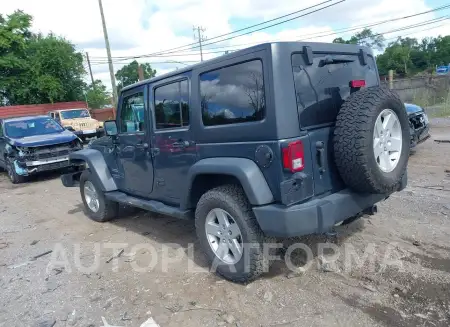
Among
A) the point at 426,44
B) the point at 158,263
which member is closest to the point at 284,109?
the point at 158,263

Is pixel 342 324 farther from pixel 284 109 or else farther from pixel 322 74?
pixel 322 74

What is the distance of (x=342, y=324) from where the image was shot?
2.74 meters

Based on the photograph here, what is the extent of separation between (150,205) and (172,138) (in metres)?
0.97

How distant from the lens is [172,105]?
4012 mm

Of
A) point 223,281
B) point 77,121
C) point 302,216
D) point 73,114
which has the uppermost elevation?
point 73,114

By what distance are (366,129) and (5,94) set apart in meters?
29.9

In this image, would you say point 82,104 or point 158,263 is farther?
point 82,104

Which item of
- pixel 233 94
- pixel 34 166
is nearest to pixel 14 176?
pixel 34 166

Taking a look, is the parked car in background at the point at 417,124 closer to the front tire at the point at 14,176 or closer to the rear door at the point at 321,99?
the rear door at the point at 321,99

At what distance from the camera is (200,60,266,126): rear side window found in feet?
10.1

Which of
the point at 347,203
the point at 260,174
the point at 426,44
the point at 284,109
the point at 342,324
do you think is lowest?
the point at 342,324

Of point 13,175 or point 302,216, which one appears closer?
point 302,216

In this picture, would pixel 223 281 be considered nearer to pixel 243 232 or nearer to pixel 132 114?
pixel 243 232

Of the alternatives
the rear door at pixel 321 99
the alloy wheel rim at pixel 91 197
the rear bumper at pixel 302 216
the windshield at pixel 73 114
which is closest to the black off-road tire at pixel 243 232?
the rear bumper at pixel 302 216
